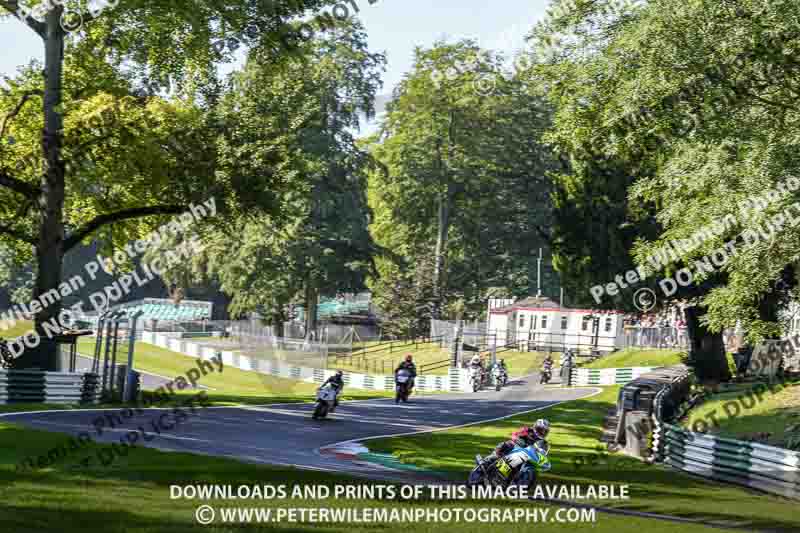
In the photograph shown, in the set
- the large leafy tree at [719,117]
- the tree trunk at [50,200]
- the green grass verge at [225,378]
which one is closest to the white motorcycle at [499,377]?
the green grass verge at [225,378]

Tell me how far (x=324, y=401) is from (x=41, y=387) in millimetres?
7279

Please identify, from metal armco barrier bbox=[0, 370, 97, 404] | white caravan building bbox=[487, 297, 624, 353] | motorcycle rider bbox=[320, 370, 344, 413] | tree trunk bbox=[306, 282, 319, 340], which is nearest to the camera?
metal armco barrier bbox=[0, 370, 97, 404]

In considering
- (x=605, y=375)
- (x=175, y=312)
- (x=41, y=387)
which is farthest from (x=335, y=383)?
(x=175, y=312)

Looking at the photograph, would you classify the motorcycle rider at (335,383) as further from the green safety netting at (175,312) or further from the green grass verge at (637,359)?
the green safety netting at (175,312)

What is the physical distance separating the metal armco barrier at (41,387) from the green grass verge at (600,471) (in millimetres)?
8609

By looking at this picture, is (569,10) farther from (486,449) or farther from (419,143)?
(419,143)

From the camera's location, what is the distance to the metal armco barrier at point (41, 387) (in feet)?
88.7

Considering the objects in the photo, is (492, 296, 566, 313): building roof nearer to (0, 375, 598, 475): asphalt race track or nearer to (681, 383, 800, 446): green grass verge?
(0, 375, 598, 475): asphalt race track

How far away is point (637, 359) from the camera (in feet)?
181

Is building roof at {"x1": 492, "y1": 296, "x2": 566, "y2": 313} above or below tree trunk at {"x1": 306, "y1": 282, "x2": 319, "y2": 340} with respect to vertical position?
above

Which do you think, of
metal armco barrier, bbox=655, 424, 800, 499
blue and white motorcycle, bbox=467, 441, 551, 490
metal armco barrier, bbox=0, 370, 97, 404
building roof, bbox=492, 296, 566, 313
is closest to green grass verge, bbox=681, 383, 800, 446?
metal armco barrier, bbox=655, 424, 800, 499

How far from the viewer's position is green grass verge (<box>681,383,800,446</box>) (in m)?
26.5

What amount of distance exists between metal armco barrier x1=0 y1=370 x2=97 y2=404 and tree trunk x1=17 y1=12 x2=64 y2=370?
155cm

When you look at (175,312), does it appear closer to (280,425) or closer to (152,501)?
(280,425)
